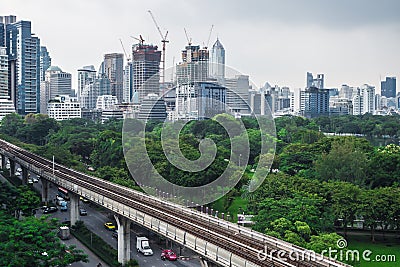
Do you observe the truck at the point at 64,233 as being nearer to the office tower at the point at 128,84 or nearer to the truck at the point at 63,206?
the truck at the point at 63,206

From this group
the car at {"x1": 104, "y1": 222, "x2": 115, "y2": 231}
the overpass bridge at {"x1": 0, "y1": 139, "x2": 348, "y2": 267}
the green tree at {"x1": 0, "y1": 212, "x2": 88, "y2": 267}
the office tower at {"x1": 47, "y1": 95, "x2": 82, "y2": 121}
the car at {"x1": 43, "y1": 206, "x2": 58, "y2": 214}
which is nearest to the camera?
the overpass bridge at {"x1": 0, "y1": 139, "x2": 348, "y2": 267}

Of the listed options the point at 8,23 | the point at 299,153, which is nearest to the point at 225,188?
the point at 299,153

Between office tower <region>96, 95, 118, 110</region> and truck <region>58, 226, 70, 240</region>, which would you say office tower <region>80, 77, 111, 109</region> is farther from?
truck <region>58, 226, 70, 240</region>

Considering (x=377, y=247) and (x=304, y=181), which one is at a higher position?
(x=304, y=181)

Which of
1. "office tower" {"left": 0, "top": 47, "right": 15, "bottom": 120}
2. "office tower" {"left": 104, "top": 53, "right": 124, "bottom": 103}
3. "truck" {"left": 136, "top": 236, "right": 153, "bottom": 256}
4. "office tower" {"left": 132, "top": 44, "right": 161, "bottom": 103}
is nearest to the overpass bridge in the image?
"truck" {"left": 136, "top": 236, "right": 153, "bottom": 256}

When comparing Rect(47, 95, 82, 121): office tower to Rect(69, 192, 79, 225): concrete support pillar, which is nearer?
Rect(69, 192, 79, 225): concrete support pillar

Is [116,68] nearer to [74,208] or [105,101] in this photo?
[105,101]

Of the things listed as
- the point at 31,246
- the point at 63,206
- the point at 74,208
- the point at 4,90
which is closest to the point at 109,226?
the point at 74,208
